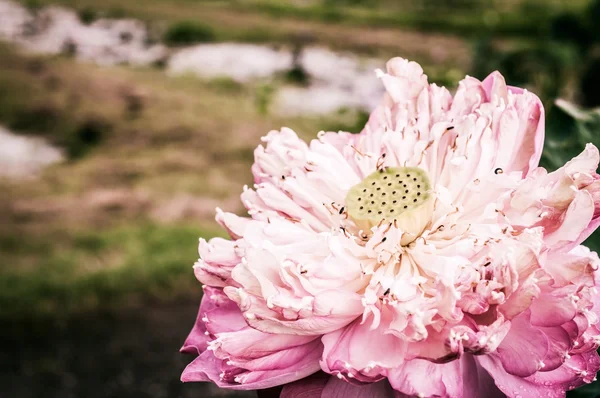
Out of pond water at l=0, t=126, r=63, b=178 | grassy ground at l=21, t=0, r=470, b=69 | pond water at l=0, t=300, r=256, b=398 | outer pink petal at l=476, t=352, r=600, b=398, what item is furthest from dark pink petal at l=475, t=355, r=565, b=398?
grassy ground at l=21, t=0, r=470, b=69

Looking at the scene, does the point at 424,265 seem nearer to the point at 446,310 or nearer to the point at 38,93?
the point at 446,310

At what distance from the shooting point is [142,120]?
3406mm

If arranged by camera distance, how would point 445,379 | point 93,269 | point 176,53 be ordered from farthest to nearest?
point 176,53
point 93,269
point 445,379

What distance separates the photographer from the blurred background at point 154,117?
2270mm

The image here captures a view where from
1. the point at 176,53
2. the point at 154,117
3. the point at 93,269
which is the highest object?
the point at 176,53

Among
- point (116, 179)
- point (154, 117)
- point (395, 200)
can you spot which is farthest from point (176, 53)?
point (395, 200)

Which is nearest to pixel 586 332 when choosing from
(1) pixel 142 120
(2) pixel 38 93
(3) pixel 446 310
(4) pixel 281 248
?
(3) pixel 446 310

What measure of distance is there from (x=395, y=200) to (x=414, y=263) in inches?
1.7

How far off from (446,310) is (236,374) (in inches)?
4.8

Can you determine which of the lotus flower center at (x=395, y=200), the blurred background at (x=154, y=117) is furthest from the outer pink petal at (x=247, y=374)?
the blurred background at (x=154, y=117)

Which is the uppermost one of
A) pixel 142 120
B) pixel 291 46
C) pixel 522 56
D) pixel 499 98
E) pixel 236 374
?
pixel 499 98

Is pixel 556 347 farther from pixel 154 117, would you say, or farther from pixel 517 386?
pixel 154 117

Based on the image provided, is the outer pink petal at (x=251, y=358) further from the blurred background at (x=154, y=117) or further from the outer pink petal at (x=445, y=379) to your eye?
the blurred background at (x=154, y=117)

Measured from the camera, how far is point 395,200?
1.47 ft
